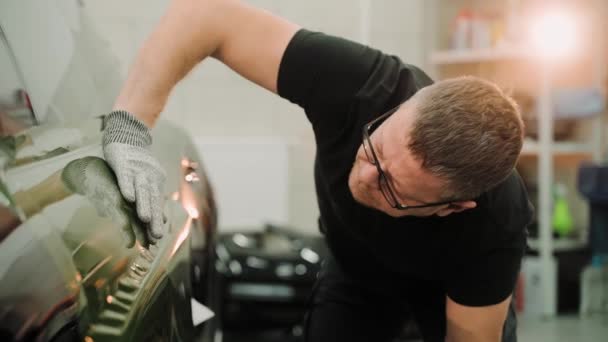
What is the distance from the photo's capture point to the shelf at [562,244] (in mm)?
3260

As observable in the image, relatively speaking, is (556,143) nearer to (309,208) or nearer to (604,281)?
(604,281)

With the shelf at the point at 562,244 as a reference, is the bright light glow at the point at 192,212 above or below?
above

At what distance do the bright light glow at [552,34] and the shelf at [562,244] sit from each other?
90cm

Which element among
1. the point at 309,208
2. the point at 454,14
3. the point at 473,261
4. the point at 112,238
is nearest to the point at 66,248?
the point at 112,238

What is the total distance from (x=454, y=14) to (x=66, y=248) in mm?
3516

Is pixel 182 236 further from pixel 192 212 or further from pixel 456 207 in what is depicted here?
pixel 456 207

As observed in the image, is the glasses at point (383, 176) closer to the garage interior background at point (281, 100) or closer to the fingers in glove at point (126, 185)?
the fingers in glove at point (126, 185)

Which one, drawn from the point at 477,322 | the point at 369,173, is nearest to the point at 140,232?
the point at 369,173

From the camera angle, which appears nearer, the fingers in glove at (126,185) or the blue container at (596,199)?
the fingers in glove at (126,185)

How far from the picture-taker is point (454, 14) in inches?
147

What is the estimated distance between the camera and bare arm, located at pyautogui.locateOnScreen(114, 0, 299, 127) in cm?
100

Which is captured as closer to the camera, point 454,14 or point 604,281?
point 604,281

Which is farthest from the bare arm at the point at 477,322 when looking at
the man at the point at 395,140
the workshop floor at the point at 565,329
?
the workshop floor at the point at 565,329

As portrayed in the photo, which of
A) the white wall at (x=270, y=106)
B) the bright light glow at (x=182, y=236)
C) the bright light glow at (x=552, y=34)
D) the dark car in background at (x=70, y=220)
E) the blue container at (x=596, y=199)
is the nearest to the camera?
the dark car in background at (x=70, y=220)
